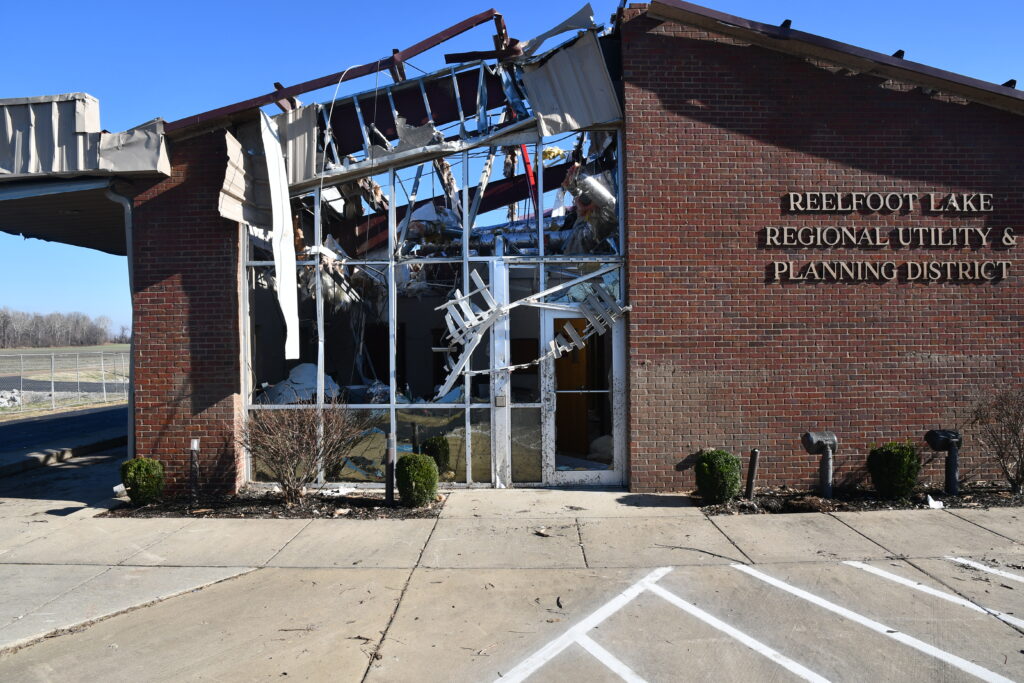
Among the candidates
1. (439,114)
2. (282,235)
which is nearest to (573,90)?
(439,114)

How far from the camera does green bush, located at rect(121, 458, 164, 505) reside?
806cm

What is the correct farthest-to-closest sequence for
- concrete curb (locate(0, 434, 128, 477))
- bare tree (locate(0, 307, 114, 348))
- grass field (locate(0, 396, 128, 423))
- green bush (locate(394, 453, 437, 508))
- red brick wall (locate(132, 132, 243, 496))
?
1. bare tree (locate(0, 307, 114, 348))
2. grass field (locate(0, 396, 128, 423))
3. concrete curb (locate(0, 434, 128, 477))
4. red brick wall (locate(132, 132, 243, 496))
5. green bush (locate(394, 453, 437, 508))

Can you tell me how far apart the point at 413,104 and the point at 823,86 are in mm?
5036

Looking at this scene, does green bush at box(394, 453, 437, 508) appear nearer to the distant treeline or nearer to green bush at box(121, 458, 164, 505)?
green bush at box(121, 458, 164, 505)

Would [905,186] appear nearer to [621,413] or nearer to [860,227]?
[860,227]

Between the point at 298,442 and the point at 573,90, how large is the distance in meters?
5.32

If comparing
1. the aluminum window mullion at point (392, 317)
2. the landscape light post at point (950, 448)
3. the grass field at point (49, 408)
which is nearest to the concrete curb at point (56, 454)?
the aluminum window mullion at point (392, 317)

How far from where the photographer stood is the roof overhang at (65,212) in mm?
8594

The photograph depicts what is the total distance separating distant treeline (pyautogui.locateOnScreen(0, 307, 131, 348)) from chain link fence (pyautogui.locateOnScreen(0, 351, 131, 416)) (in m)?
30.9

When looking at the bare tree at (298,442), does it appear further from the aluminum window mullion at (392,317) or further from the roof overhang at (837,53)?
the roof overhang at (837,53)

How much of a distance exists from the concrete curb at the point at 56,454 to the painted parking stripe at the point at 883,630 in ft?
35.7

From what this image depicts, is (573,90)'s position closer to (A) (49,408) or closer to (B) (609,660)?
(B) (609,660)

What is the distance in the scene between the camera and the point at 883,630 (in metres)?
4.81

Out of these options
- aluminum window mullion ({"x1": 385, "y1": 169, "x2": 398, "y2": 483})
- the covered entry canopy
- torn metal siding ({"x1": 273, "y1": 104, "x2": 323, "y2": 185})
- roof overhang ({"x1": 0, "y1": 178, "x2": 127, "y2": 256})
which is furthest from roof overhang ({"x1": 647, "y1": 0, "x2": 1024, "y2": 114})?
roof overhang ({"x1": 0, "y1": 178, "x2": 127, "y2": 256})
